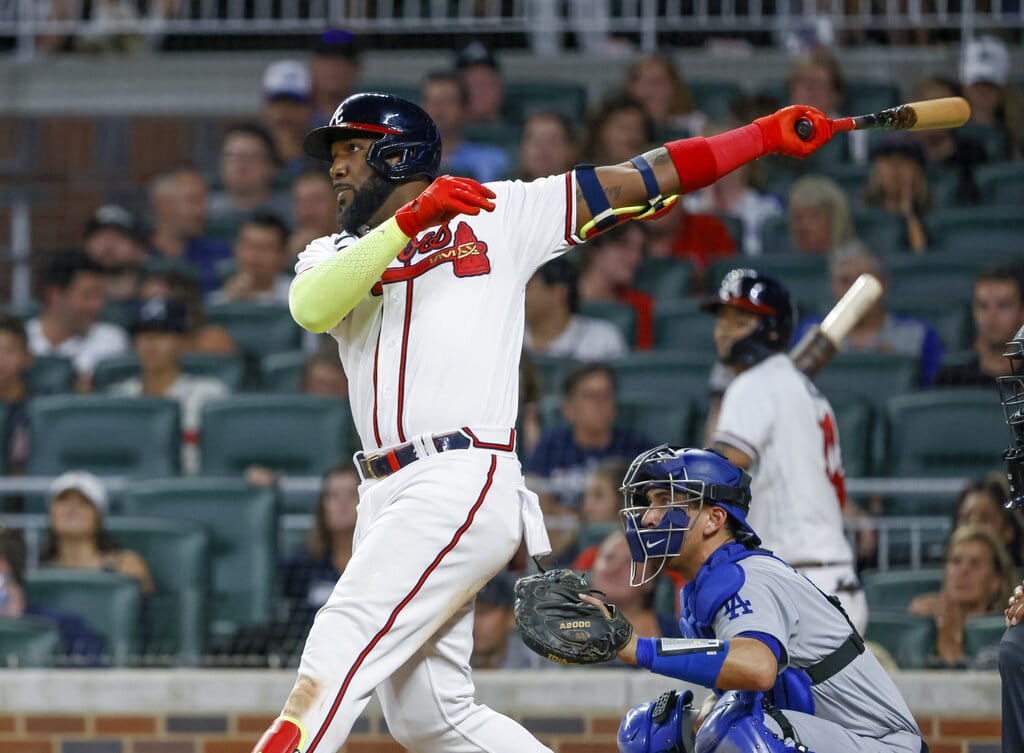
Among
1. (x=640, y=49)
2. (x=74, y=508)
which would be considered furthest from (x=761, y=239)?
(x=74, y=508)

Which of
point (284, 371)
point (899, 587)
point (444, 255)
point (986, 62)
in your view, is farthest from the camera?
point (986, 62)

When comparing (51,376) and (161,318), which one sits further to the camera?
(51,376)

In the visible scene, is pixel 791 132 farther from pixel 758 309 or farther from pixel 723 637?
pixel 758 309

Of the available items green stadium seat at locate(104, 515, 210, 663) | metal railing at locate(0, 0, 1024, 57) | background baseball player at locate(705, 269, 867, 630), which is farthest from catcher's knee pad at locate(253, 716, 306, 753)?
metal railing at locate(0, 0, 1024, 57)

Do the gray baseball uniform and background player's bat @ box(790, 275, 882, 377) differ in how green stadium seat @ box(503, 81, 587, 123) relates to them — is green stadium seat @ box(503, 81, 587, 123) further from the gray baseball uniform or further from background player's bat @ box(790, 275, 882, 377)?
the gray baseball uniform

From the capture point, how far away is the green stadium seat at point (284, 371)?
7.59m

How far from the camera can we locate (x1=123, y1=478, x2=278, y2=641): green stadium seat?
6.36 metres

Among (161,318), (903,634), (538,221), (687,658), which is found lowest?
(903,634)

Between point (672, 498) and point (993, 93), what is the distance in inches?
248

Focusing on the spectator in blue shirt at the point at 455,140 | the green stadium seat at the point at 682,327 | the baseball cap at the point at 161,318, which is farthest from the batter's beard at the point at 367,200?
the spectator in blue shirt at the point at 455,140

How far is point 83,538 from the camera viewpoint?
633 cm

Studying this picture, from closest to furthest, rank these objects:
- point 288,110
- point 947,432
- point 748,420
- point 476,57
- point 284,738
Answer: point 284,738, point 748,420, point 947,432, point 288,110, point 476,57

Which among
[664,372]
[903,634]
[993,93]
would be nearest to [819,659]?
[903,634]

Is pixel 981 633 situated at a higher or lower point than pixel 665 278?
lower
